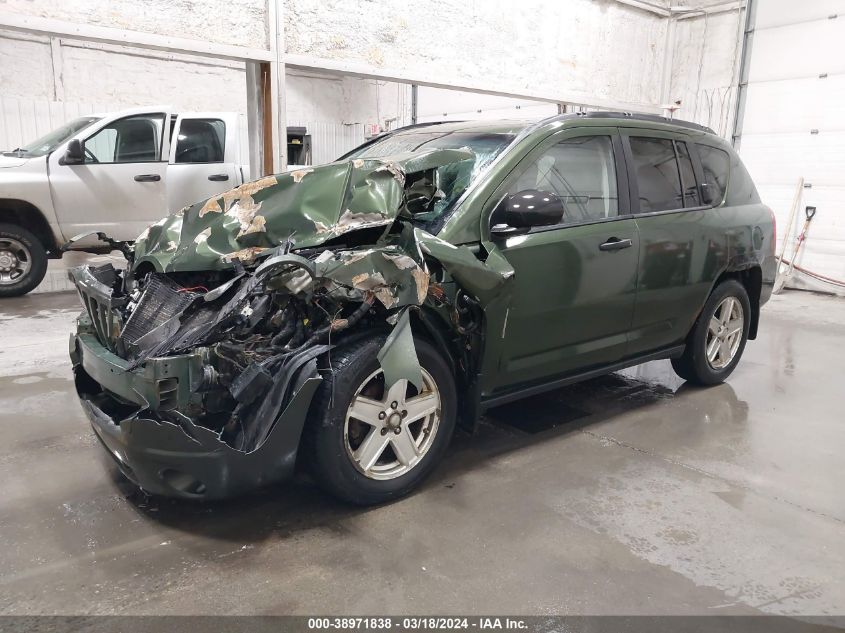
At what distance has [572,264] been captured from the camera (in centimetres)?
329

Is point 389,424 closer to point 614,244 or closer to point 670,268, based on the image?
point 614,244

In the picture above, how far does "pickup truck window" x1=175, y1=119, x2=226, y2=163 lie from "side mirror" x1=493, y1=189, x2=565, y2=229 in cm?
585

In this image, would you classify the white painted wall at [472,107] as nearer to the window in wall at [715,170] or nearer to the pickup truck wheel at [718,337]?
the window in wall at [715,170]

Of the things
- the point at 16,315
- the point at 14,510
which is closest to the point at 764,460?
the point at 14,510

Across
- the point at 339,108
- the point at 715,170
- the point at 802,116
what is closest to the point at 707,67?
the point at 802,116

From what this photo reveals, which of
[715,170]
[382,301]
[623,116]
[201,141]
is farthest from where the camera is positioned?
[201,141]

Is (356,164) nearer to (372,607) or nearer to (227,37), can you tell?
(372,607)

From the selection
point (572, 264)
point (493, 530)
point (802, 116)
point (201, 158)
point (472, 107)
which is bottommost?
point (493, 530)

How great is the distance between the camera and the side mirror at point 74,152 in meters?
7.07

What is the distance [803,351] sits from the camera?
5.90 meters

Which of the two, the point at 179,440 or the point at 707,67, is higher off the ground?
the point at 707,67

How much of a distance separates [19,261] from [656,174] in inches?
259

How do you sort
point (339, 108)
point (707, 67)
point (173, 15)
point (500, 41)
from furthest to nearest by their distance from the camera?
point (339, 108) < point (707, 67) < point (500, 41) < point (173, 15)

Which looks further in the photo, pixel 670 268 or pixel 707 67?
pixel 707 67
